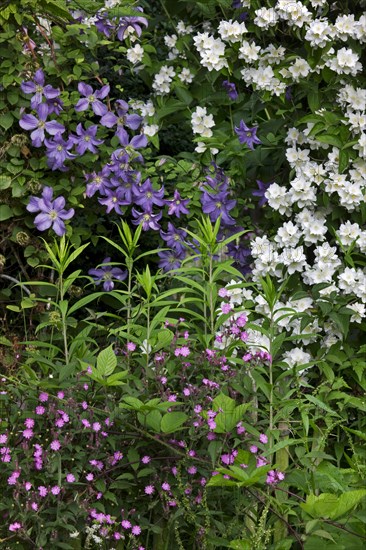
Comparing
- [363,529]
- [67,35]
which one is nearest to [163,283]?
[67,35]

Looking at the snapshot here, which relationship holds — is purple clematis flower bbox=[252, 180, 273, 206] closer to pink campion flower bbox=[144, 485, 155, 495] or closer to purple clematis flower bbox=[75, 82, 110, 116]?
purple clematis flower bbox=[75, 82, 110, 116]

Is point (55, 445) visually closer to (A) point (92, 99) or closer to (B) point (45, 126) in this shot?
(B) point (45, 126)

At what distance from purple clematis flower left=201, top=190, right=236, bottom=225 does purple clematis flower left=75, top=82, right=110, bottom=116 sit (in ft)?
1.96

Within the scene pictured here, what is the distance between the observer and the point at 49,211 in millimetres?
4285

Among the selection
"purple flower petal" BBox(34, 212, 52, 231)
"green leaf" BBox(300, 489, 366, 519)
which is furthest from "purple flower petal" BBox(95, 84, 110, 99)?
"green leaf" BBox(300, 489, 366, 519)

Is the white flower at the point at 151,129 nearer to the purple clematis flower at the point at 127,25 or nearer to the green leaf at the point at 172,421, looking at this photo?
the purple clematis flower at the point at 127,25

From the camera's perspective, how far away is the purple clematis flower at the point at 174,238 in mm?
4395

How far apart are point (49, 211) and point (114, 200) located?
301 millimetres

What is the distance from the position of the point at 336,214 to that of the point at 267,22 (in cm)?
83

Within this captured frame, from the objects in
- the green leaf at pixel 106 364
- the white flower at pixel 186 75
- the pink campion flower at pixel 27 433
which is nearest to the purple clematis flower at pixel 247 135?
the white flower at pixel 186 75

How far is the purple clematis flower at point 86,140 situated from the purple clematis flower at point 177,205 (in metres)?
0.40

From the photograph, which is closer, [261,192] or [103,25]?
[261,192]

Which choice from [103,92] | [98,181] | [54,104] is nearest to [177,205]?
[98,181]

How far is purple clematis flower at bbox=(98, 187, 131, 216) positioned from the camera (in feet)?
14.3
